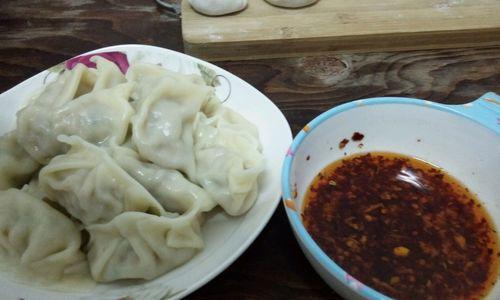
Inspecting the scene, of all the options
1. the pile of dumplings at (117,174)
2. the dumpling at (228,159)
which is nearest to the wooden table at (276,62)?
the dumpling at (228,159)

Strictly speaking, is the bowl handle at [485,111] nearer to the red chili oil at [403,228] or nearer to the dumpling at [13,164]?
the red chili oil at [403,228]

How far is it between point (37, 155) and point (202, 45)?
0.92 m

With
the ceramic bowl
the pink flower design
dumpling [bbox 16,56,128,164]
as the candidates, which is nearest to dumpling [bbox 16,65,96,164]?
dumpling [bbox 16,56,128,164]

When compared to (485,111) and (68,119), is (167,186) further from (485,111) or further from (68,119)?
(485,111)

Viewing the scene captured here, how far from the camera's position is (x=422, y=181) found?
4.49 feet

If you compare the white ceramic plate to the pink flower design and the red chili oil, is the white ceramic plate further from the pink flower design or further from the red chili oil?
the red chili oil

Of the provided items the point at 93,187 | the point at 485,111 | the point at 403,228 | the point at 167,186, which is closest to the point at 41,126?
the point at 93,187

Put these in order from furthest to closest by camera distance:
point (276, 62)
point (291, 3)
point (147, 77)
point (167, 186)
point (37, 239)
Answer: point (291, 3) < point (276, 62) < point (147, 77) < point (167, 186) < point (37, 239)

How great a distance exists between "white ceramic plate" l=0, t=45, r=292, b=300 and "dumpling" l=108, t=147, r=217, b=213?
95mm

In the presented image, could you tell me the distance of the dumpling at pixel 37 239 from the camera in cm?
112

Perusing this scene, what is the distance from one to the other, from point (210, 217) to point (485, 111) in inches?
35.0

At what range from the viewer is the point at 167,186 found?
4.05 feet

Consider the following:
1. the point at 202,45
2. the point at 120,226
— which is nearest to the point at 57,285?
the point at 120,226

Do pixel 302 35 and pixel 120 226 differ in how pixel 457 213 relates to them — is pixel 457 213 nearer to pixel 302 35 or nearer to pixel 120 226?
pixel 120 226
